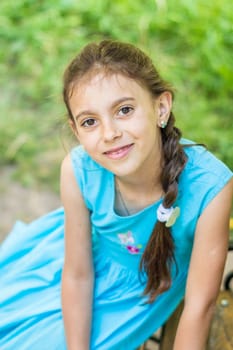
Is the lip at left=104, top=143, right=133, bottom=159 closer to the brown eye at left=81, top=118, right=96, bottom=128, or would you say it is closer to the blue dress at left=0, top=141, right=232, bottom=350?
the brown eye at left=81, top=118, right=96, bottom=128

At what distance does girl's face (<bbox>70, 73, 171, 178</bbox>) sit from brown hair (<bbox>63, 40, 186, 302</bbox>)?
0.03m

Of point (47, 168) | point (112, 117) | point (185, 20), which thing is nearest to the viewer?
point (112, 117)

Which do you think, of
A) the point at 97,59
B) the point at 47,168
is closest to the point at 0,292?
the point at 97,59

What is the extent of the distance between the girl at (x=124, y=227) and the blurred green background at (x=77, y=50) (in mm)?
1317

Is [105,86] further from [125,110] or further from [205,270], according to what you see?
[205,270]

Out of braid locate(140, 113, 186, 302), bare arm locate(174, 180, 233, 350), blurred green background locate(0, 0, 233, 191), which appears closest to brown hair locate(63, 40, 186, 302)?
braid locate(140, 113, 186, 302)

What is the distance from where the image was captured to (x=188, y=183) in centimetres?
160

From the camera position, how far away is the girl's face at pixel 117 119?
1478 mm

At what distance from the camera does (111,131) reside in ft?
4.83

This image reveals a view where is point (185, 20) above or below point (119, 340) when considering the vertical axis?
above

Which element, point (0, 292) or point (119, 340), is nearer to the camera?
point (119, 340)

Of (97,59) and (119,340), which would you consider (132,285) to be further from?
(97,59)

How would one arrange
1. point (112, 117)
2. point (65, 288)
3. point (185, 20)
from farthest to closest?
1. point (185, 20)
2. point (65, 288)
3. point (112, 117)

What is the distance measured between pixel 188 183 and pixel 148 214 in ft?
0.51
